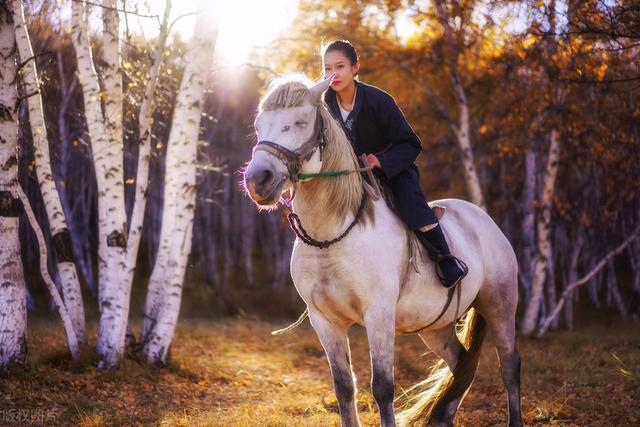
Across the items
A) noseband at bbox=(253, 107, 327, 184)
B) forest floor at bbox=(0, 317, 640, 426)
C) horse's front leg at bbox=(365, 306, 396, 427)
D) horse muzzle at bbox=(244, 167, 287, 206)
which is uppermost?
noseband at bbox=(253, 107, 327, 184)

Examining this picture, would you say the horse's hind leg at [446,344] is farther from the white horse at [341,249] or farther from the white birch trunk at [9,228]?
the white birch trunk at [9,228]

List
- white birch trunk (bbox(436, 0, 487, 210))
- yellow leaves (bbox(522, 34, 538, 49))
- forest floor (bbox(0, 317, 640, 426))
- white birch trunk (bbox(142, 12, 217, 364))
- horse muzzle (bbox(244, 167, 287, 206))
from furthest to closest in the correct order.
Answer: white birch trunk (bbox(436, 0, 487, 210))
yellow leaves (bbox(522, 34, 538, 49))
white birch trunk (bbox(142, 12, 217, 364))
forest floor (bbox(0, 317, 640, 426))
horse muzzle (bbox(244, 167, 287, 206))

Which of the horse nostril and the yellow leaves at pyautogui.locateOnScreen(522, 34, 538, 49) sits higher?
the yellow leaves at pyautogui.locateOnScreen(522, 34, 538, 49)

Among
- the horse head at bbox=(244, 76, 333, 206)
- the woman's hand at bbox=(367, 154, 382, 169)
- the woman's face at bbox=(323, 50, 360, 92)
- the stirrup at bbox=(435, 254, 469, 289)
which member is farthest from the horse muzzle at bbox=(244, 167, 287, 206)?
the stirrup at bbox=(435, 254, 469, 289)

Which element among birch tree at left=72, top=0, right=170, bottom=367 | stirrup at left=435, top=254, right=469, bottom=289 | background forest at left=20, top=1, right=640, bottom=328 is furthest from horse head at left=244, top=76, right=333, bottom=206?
birch tree at left=72, top=0, right=170, bottom=367

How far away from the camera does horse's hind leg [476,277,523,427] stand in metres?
5.25

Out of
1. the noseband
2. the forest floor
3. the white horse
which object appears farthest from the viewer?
the forest floor

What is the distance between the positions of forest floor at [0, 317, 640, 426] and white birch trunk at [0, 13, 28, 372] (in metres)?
0.38

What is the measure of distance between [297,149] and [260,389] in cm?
522

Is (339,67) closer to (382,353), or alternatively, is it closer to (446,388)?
(382,353)

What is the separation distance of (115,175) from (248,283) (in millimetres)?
20677

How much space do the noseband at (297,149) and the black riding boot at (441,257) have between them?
117 cm

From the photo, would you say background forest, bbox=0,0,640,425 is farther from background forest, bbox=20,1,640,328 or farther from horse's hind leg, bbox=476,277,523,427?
horse's hind leg, bbox=476,277,523,427

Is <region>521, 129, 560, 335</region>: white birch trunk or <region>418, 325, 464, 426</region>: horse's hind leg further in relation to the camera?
<region>521, 129, 560, 335</region>: white birch trunk
